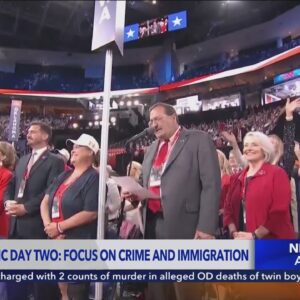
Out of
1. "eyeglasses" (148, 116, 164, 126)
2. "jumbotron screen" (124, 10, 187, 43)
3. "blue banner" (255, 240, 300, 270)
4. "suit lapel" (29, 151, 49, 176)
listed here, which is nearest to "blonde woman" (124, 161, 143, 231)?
"eyeglasses" (148, 116, 164, 126)

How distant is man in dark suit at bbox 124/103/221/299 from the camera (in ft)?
6.33

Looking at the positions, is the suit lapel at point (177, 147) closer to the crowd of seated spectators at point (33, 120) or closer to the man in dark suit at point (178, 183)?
the man in dark suit at point (178, 183)

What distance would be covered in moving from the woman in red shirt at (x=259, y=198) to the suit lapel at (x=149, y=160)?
423 millimetres

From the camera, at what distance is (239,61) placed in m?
2.09

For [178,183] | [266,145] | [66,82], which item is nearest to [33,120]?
[66,82]

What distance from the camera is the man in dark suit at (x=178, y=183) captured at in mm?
1929

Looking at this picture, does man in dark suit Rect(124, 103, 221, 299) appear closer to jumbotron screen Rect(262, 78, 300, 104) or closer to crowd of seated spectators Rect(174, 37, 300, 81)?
crowd of seated spectators Rect(174, 37, 300, 81)

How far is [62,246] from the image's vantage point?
1.99m

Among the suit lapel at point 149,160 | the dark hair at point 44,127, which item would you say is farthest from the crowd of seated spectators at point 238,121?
the dark hair at point 44,127

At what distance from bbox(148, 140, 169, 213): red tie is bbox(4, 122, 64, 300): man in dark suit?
51cm

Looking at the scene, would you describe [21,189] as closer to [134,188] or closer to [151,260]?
[134,188]

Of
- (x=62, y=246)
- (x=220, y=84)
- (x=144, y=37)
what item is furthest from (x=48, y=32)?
(x=62, y=246)

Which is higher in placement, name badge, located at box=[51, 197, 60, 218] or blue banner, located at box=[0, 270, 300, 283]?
name badge, located at box=[51, 197, 60, 218]

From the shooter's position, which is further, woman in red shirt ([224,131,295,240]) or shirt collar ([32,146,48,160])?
shirt collar ([32,146,48,160])
